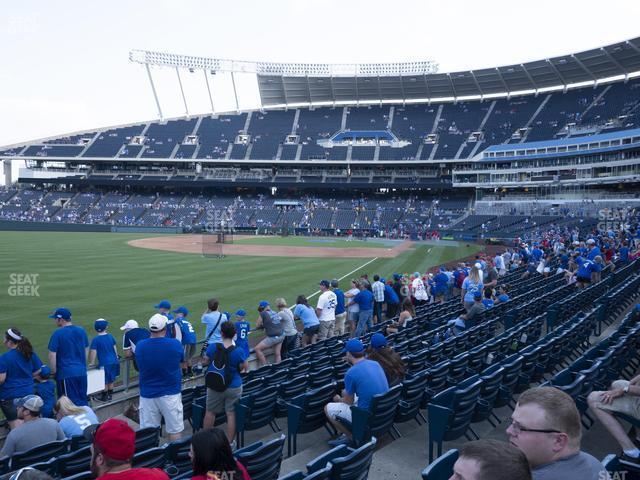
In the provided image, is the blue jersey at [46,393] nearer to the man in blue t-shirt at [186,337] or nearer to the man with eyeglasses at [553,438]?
the man in blue t-shirt at [186,337]

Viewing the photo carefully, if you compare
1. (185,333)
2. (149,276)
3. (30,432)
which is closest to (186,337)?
(185,333)

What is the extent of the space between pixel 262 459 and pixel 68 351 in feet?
15.7

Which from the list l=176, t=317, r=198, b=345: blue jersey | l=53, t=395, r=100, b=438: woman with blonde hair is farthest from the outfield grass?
l=53, t=395, r=100, b=438: woman with blonde hair

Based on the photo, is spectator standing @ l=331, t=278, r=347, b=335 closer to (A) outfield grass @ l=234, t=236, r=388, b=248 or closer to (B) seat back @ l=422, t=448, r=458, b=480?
(B) seat back @ l=422, t=448, r=458, b=480

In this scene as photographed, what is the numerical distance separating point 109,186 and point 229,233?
3007cm

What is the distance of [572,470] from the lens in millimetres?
2535

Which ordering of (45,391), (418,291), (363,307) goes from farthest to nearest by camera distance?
(418,291)
(363,307)
(45,391)

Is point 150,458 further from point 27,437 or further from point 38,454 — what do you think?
point 27,437

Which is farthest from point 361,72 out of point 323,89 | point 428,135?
point 428,135

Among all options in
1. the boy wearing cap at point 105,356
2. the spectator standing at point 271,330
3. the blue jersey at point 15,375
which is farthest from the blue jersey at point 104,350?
the spectator standing at point 271,330

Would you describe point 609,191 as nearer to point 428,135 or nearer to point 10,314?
point 428,135

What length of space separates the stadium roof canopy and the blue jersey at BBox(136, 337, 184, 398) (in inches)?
2792

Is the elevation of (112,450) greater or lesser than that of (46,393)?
greater

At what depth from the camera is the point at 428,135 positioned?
76312 mm
